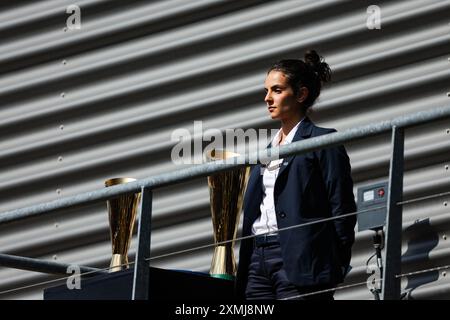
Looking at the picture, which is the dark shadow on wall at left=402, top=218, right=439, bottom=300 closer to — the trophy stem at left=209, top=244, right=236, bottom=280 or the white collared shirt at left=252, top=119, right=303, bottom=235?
the trophy stem at left=209, top=244, right=236, bottom=280

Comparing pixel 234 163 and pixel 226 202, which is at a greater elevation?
pixel 226 202

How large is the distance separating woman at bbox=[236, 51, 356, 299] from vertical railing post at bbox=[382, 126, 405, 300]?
1.28ft

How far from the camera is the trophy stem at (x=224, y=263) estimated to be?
5.24 metres

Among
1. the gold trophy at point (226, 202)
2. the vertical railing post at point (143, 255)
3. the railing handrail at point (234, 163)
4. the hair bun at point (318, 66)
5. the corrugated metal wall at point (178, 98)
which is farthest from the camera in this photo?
the corrugated metal wall at point (178, 98)

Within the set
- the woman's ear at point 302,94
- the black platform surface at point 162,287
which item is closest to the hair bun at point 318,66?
the woman's ear at point 302,94

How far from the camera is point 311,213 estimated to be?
15.7ft

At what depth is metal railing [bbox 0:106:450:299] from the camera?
4.13 metres

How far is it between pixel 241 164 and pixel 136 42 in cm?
239

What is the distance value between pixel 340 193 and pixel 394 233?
60cm

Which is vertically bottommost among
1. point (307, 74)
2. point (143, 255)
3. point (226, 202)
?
point (143, 255)

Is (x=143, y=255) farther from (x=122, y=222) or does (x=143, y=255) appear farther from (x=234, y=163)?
(x=122, y=222)

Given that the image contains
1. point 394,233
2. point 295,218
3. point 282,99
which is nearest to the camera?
point 394,233

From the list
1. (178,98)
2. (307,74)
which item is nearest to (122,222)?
(307,74)

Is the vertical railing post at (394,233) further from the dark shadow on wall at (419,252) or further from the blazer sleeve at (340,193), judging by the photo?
the dark shadow on wall at (419,252)
